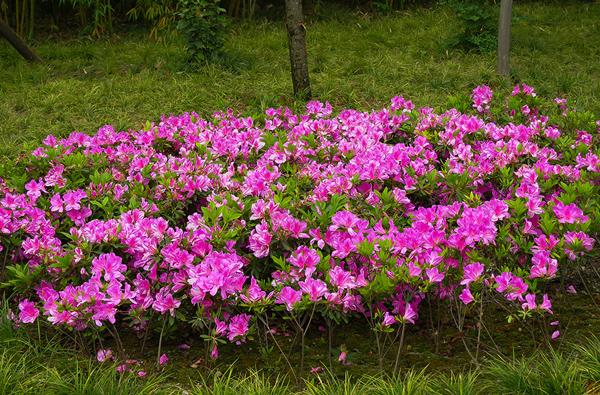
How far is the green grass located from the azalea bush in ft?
5.64

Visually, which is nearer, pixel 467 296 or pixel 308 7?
pixel 467 296

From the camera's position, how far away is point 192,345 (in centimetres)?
256

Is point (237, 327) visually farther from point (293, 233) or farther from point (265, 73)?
point (265, 73)

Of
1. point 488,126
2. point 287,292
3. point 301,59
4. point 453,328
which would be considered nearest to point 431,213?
point 453,328

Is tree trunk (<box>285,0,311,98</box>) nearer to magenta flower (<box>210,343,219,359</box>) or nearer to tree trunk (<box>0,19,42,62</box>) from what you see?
tree trunk (<box>0,19,42,62</box>)

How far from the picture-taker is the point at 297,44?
214 inches

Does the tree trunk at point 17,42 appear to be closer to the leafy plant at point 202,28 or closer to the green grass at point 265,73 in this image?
the green grass at point 265,73

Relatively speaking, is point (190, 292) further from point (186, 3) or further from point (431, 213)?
point (186, 3)

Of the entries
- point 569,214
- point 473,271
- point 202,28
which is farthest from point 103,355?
point 202,28

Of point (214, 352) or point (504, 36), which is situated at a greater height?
point (504, 36)

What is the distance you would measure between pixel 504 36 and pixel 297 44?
5.97 feet

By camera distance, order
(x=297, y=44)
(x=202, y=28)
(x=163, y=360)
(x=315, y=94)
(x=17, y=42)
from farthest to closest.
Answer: (x=17, y=42) < (x=202, y=28) < (x=315, y=94) < (x=297, y=44) < (x=163, y=360)

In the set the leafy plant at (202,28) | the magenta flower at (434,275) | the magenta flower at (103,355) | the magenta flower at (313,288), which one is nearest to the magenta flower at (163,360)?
the magenta flower at (103,355)

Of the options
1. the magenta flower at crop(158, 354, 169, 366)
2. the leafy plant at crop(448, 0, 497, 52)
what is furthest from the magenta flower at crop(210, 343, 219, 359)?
the leafy plant at crop(448, 0, 497, 52)
